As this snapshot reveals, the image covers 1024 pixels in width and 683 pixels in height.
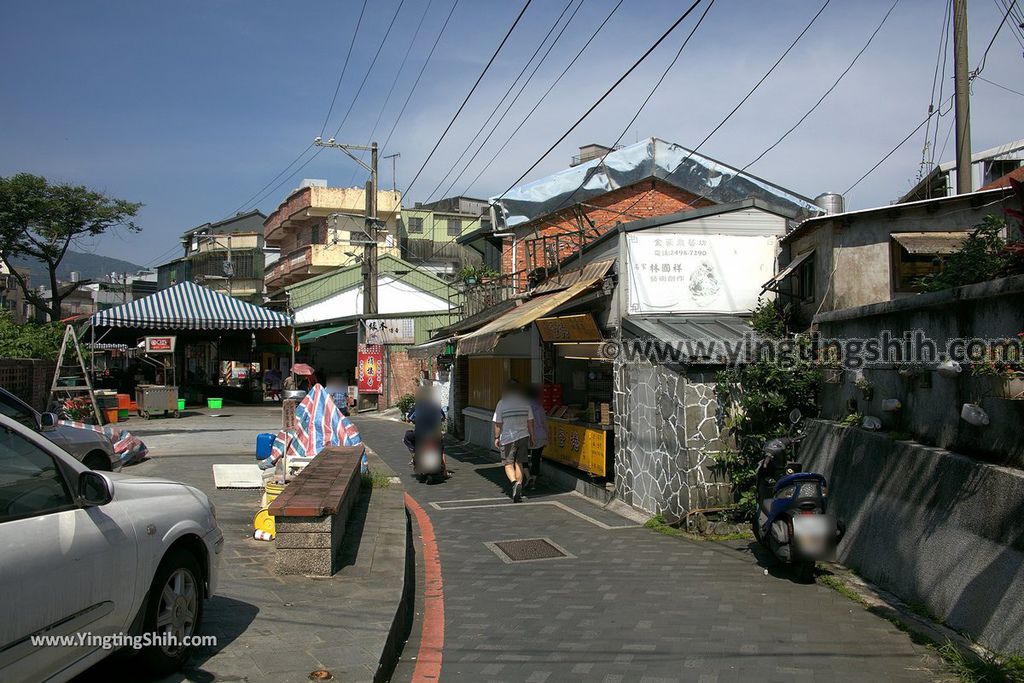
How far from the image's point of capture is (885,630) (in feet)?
19.9

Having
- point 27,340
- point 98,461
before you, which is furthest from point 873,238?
point 27,340

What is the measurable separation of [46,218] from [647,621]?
31.7 m

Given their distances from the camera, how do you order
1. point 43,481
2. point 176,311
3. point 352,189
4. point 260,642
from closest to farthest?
point 43,481, point 260,642, point 176,311, point 352,189

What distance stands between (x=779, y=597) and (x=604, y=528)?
354 centimetres

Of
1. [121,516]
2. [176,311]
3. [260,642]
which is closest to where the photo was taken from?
[121,516]

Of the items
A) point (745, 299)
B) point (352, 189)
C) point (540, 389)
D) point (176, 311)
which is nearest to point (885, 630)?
point (745, 299)

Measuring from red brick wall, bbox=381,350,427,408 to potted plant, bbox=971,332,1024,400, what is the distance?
87.4ft

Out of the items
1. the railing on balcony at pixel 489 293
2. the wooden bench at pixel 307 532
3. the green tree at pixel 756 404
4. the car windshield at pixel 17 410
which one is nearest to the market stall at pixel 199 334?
the railing on balcony at pixel 489 293

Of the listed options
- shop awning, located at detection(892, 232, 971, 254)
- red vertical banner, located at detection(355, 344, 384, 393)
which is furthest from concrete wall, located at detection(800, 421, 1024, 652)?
red vertical banner, located at detection(355, 344, 384, 393)

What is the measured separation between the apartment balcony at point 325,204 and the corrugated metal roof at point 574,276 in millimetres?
28793

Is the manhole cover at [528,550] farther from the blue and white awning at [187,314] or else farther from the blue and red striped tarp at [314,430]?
the blue and white awning at [187,314]

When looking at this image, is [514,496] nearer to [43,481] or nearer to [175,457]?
[175,457]

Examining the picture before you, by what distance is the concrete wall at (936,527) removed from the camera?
17.0 feet

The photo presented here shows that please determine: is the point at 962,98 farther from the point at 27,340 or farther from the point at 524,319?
the point at 27,340
